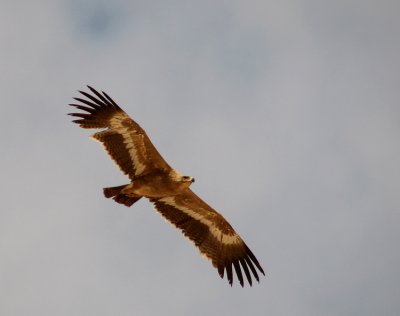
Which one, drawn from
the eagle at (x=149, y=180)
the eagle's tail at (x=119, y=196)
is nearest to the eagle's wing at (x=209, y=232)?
the eagle at (x=149, y=180)

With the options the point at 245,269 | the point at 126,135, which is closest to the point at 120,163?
the point at 126,135

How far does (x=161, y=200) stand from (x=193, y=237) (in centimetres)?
130

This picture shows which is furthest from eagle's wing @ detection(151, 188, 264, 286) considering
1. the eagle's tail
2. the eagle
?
the eagle's tail

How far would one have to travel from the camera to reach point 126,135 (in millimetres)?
14398

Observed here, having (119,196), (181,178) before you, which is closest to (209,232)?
(181,178)

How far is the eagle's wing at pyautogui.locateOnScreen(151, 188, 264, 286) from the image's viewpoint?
15.0 metres

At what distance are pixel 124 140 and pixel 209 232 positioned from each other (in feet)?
11.1

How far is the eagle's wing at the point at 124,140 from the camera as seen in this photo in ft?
46.9

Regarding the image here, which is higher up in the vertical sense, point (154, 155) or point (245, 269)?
point (154, 155)

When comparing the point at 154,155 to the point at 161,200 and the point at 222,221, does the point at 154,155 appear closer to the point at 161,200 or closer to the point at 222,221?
the point at 161,200

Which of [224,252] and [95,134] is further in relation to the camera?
[224,252]

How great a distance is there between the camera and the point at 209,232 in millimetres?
15398

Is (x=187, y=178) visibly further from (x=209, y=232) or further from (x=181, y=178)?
(x=209, y=232)

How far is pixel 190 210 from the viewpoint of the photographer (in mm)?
15492
